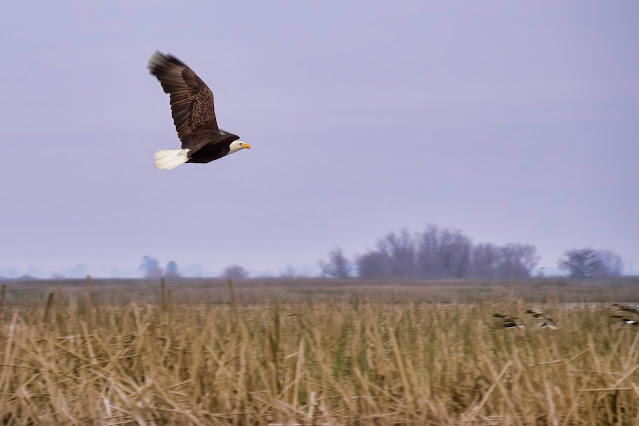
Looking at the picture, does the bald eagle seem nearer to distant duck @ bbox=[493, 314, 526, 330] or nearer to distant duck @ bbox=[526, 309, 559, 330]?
distant duck @ bbox=[493, 314, 526, 330]

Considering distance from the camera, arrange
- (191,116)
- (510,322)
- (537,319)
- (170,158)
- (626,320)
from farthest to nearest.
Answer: (191,116) → (170,158) → (626,320) → (537,319) → (510,322)

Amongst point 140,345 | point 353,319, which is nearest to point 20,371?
point 140,345

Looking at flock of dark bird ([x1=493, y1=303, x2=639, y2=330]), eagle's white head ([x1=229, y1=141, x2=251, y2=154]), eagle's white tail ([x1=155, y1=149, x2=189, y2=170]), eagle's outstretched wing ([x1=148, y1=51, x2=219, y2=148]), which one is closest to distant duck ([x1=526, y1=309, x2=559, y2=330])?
flock of dark bird ([x1=493, y1=303, x2=639, y2=330])

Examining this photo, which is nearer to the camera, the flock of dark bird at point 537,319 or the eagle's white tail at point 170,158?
the flock of dark bird at point 537,319

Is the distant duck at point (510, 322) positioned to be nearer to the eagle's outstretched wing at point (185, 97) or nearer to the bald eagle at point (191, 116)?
the bald eagle at point (191, 116)

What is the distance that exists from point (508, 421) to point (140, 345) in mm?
3147

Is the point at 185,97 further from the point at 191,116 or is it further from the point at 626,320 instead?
the point at 626,320

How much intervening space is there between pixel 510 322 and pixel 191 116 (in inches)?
192

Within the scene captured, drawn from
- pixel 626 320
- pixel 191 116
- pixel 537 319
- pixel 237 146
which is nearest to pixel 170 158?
pixel 191 116

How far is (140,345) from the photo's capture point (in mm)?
7375

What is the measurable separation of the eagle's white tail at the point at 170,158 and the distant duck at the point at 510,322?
13.6 feet

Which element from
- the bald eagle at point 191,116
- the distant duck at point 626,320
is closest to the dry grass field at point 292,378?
the distant duck at point 626,320

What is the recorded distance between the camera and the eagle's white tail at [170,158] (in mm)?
10273

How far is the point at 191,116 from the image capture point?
11.3 meters
